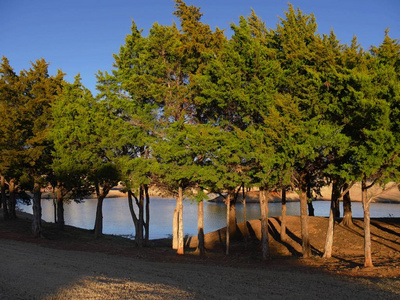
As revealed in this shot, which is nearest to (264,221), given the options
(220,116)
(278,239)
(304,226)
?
(304,226)

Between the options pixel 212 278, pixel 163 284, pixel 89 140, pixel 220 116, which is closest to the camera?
pixel 163 284

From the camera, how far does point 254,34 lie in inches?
1046

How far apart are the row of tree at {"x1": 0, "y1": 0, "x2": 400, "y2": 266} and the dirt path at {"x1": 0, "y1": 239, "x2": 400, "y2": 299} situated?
5.27 meters

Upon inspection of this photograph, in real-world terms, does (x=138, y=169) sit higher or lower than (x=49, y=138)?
lower

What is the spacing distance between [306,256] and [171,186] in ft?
31.5

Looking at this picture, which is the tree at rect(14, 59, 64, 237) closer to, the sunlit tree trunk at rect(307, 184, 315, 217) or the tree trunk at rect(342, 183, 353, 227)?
the sunlit tree trunk at rect(307, 184, 315, 217)

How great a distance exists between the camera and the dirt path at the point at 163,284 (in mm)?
10719

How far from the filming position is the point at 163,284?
1242 centimetres

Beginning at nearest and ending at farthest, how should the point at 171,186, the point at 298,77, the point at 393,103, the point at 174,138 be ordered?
the point at 393,103, the point at 298,77, the point at 174,138, the point at 171,186

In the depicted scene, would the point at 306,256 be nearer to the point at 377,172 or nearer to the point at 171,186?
the point at 377,172

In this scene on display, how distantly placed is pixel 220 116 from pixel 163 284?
44.8 feet

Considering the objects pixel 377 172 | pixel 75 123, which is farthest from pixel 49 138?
pixel 377 172

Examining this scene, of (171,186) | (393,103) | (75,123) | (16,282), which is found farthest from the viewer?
(75,123)

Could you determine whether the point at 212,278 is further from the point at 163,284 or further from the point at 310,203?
the point at 310,203
